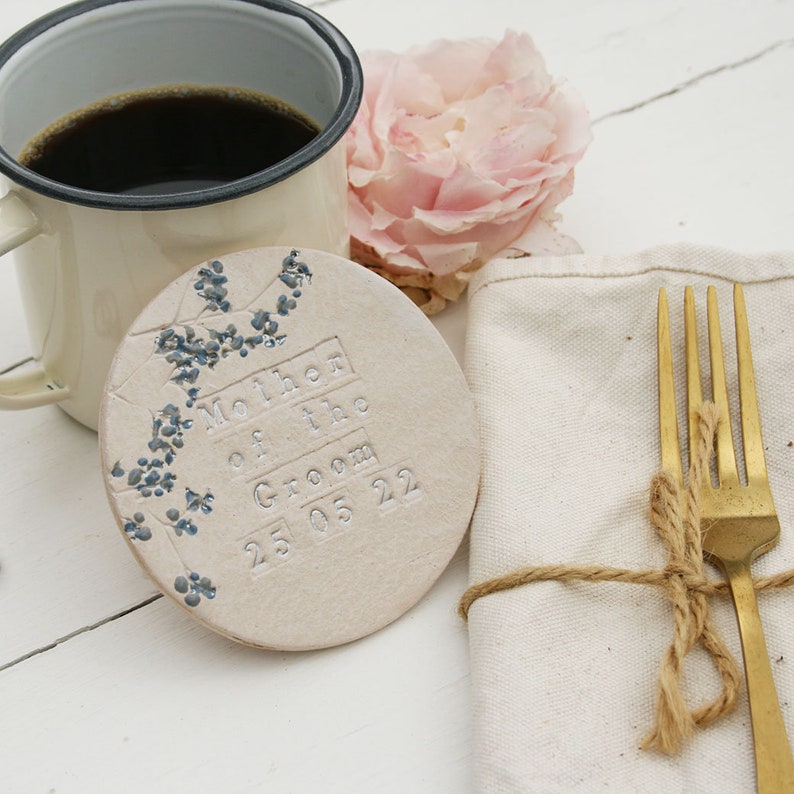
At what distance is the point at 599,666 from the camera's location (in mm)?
612

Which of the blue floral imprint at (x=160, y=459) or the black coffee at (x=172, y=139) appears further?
the black coffee at (x=172, y=139)

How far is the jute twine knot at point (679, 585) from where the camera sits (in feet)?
1.90

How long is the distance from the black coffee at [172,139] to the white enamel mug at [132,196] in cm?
1

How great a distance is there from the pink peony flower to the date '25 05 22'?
20 cm

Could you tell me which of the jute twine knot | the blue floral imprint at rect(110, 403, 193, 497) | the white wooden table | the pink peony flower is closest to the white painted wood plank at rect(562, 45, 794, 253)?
the white wooden table

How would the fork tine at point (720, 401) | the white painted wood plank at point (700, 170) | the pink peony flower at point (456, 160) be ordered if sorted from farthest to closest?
the white painted wood plank at point (700, 170) < the pink peony flower at point (456, 160) < the fork tine at point (720, 401)

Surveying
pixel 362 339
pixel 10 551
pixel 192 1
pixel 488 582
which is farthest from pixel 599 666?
pixel 192 1

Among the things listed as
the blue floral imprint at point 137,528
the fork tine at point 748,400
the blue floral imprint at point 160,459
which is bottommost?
the fork tine at point 748,400

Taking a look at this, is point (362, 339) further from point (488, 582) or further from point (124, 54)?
point (124, 54)

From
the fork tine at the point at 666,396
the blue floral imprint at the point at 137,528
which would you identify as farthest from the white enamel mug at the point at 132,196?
the fork tine at the point at 666,396

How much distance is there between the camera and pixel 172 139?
0.76 m

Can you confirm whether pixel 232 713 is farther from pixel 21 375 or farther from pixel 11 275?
pixel 11 275

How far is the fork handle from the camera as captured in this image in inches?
21.9

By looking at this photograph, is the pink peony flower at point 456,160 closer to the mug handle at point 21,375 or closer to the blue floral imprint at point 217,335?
the blue floral imprint at point 217,335
